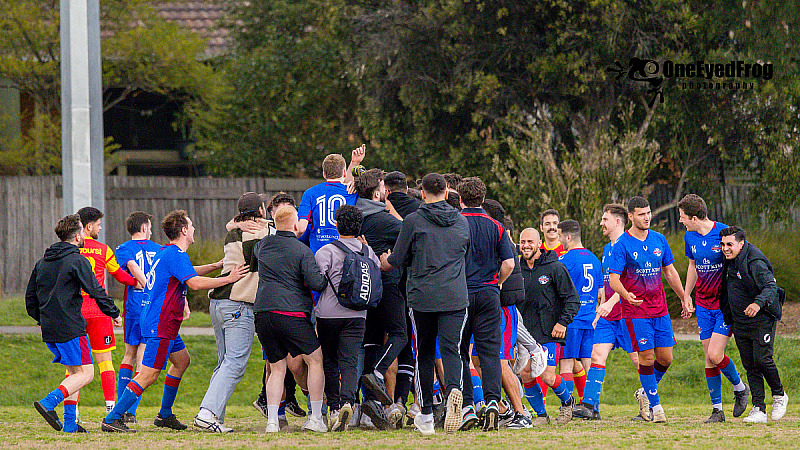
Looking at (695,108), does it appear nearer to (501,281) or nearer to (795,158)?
(795,158)

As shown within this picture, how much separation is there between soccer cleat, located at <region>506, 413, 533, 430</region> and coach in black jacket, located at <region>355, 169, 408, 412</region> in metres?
1.03

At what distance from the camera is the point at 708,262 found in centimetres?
916

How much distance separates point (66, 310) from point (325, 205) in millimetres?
2377

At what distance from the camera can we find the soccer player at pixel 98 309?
9117 millimetres

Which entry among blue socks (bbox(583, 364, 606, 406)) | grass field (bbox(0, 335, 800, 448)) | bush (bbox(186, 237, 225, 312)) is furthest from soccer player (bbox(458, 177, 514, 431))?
bush (bbox(186, 237, 225, 312))

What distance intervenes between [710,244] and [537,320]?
175cm

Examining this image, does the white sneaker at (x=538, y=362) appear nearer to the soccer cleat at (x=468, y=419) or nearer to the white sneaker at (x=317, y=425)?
the soccer cleat at (x=468, y=419)

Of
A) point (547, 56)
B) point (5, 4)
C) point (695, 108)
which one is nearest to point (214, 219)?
point (5, 4)

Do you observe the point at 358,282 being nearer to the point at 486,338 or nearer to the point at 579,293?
the point at 486,338

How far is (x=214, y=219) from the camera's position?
20688mm

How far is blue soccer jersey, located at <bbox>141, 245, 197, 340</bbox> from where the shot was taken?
27.8 feet

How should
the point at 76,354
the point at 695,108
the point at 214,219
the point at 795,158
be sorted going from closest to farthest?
the point at 76,354 → the point at 795,158 → the point at 695,108 → the point at 214,219

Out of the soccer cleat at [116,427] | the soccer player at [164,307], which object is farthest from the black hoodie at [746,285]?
the soccer cleat at [116,427]

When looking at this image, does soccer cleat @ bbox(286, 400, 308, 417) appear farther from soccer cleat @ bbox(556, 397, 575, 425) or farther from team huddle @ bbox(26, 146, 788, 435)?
soccer cleat @ bbox(556, 397, 575, 425)
